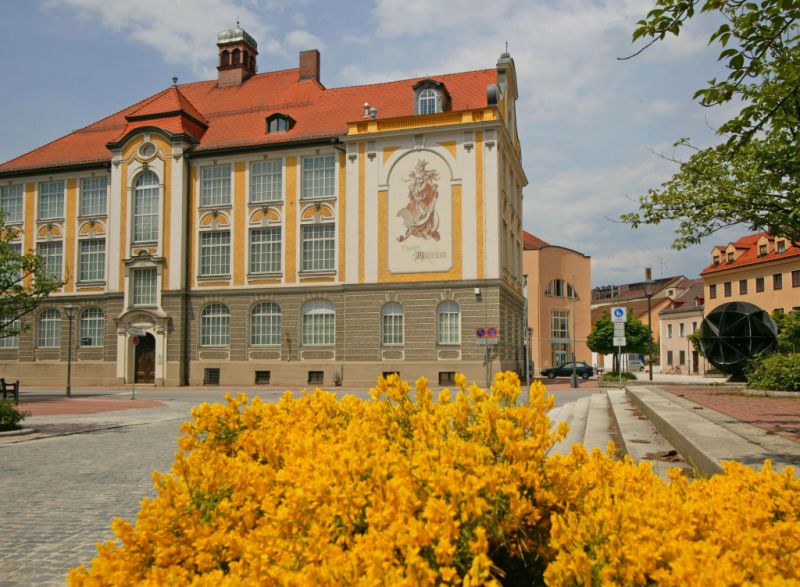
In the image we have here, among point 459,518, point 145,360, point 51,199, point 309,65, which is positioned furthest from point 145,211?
point 459,518

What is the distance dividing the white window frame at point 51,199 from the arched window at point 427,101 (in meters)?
23.4

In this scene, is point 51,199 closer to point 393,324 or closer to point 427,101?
point 393,324

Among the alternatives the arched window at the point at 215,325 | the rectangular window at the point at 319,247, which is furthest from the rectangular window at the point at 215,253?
the rectangular window at the point at 319,247

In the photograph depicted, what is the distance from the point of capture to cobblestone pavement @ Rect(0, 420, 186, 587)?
227 inches

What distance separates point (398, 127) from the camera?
36312 mm

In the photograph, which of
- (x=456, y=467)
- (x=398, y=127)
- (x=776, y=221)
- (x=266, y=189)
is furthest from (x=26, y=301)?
(x=456, y=467)

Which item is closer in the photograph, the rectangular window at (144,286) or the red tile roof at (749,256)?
the rectangular window at (144,286)

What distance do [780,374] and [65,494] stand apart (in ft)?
59.0

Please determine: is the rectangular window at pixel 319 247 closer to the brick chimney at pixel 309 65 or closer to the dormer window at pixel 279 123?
the dormer window at pixel 279 123

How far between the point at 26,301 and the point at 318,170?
56.9ft

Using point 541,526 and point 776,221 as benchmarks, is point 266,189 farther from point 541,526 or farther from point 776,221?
point 541,526

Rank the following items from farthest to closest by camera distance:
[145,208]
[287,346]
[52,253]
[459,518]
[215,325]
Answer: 1. [52,253]
2. [145,208]
3. [215,325]
4. [287,346]
5. [459,518]

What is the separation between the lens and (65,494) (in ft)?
27.6

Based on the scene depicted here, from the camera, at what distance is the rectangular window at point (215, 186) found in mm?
39469
